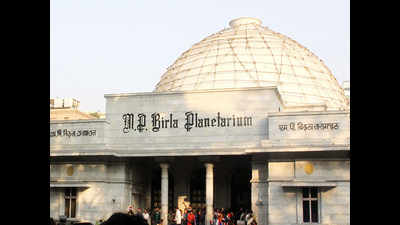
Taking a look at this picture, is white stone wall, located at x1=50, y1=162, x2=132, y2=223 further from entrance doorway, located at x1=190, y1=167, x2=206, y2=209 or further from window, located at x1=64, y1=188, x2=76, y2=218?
entrance doorway, located at x1=190, y1=167, x2=206, y2=209

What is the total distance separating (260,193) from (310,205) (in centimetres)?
276

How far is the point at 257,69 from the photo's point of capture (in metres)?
49.2

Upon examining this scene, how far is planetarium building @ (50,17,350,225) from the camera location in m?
28.4

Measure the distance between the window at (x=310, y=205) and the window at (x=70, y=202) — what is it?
41.9ft

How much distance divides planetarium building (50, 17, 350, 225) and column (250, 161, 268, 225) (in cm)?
5

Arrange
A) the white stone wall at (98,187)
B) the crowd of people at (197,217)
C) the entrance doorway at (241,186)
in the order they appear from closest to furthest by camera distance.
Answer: the crowd of people at (197,217), the white stone wall at (98,187), the entrance doorway at (241,186)

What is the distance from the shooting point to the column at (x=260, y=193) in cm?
2942

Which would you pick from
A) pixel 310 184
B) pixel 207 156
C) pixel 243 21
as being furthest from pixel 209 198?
pixel 243 21

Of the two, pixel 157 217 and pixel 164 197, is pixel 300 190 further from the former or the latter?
pixel 157 217

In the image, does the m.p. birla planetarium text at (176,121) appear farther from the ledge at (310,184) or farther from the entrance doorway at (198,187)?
the entrance doorway at (198,187)

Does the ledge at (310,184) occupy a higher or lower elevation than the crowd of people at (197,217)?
higher

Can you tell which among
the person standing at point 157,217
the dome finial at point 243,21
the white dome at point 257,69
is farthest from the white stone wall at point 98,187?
the dome finial at point 243,21
